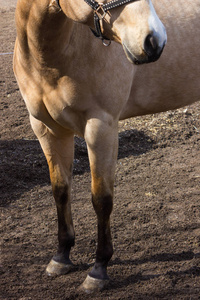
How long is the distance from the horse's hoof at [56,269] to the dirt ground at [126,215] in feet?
0.12

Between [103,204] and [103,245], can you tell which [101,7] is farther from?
[103,245]

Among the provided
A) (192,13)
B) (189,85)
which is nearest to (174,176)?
(189,85)

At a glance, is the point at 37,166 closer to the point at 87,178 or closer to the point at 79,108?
the point at 87,178

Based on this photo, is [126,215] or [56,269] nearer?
[56,269]

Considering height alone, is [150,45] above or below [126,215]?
above

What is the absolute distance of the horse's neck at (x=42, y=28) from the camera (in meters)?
2.42

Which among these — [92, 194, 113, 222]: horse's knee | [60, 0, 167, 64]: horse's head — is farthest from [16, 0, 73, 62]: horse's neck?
[92, 194, 113, 222]: horse's knee

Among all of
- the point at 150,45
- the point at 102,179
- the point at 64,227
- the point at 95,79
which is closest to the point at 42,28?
the point at 95,79

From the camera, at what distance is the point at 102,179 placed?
2.99 meters

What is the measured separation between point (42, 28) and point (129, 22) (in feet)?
1.93

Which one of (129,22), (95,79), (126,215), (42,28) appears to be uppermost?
(129,22)

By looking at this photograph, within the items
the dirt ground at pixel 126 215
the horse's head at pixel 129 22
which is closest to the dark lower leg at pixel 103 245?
the dirt ground at pixel 126 215

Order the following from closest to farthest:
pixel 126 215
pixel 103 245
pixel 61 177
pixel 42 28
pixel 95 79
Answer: pixel 42 28 < pixel 95 79 < pixel 103 245 < pixel 61 177 < pixel 126 215

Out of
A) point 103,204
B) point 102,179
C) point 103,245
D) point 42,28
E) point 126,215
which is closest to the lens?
point 42,28
